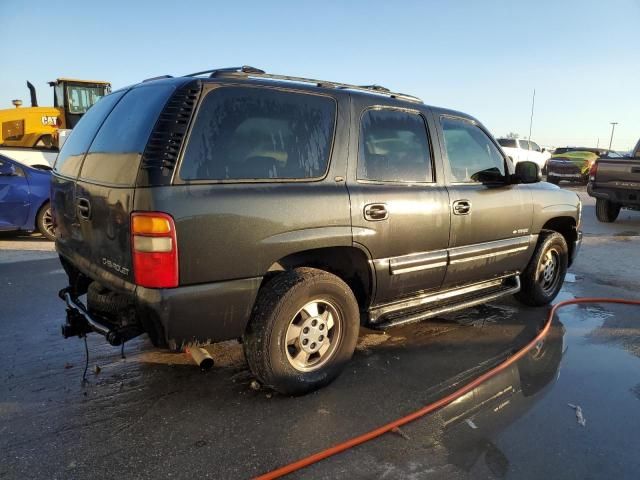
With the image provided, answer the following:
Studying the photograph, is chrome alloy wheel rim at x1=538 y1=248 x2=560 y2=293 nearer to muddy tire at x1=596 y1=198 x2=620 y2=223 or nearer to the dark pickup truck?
the dark pickup truck

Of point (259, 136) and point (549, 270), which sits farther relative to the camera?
point (549, 270)

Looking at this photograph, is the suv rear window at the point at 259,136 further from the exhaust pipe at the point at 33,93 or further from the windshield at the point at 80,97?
the windshield at the point at 80,97

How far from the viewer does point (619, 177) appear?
1016cm

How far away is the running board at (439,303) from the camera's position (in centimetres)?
340

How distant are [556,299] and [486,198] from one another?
2.10 m

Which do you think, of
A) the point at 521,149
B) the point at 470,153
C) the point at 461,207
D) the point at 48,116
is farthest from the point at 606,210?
the point at 48,116

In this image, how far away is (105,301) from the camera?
280 centimetres

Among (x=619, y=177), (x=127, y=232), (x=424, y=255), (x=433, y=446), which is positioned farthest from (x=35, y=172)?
(x=619, y=177)

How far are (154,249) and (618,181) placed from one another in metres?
10.7

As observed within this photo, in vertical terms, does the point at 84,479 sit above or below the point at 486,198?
below

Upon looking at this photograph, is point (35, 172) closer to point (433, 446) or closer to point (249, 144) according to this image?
point (249, 144)

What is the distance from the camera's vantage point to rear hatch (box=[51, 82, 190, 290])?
2500mm

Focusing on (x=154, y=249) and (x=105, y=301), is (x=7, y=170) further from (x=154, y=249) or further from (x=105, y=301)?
(x=154, y=249)

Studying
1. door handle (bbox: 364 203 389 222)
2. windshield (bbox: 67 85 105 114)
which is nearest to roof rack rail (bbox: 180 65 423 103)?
door handle (bbox: 364 203 389 222)
